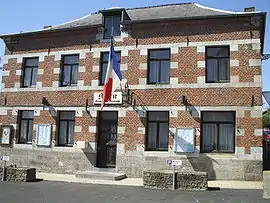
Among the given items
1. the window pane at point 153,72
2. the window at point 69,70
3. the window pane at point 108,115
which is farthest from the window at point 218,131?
the window at point 69,70

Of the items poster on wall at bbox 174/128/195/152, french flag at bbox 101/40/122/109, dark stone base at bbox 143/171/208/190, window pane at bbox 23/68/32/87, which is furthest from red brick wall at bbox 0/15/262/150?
dark stone base at bbox 143/171/208/190

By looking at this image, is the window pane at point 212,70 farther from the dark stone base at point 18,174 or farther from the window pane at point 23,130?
the window pane at point 23,130

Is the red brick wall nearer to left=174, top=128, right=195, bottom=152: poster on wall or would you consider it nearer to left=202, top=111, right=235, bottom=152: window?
left=174, top=128, right=195, bottom=152: poster on wall

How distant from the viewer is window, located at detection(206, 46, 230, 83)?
12992 millimetres

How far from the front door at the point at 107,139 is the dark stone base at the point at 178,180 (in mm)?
3400

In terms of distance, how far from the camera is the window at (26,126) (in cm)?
1538

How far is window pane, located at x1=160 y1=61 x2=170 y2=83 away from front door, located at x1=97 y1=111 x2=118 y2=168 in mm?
2536

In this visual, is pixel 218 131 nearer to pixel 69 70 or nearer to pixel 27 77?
pixel 69 70

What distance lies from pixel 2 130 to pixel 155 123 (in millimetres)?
7544

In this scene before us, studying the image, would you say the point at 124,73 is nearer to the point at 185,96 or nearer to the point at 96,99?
the point at 96,99

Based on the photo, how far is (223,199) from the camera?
8930 mm

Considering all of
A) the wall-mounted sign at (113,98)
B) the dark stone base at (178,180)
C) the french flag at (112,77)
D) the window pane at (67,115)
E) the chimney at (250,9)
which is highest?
the chimney at (250,9)

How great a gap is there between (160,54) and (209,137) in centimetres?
404

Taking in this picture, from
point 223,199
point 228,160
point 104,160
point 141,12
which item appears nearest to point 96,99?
point 104,160
